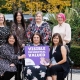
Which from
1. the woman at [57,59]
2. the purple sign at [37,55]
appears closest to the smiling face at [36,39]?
the purple sign at [37,55]

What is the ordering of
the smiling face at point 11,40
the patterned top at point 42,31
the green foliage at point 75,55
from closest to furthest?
the smiling face at point 11,40 → the patterned top at point 42,31 → the green foliage at point 75,55

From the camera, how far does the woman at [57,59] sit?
7262 mm

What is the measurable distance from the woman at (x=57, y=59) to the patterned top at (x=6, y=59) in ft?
2.65

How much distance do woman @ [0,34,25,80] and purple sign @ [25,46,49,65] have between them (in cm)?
19

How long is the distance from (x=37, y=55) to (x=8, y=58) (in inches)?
26.1

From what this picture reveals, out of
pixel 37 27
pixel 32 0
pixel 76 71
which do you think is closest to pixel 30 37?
pixel 37 27

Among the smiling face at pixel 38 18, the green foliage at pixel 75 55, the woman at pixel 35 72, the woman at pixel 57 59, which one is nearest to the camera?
the woman at pixel 35 72

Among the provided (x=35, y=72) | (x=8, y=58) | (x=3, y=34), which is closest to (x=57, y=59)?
(x=35, y=72)

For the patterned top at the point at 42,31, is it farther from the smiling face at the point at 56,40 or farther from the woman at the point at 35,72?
the woman at the point at 35,72

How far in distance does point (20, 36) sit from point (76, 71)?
3763 millimetres

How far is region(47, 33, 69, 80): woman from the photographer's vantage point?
7.26m

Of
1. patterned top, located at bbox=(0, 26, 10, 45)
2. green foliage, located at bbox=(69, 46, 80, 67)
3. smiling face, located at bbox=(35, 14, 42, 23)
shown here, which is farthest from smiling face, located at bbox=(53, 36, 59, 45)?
green foliage, located at bbox=(69, 46, 80, 67)

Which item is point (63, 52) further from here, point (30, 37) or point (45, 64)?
point (30, 37)

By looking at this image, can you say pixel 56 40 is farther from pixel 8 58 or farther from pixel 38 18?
pixel 8 58
